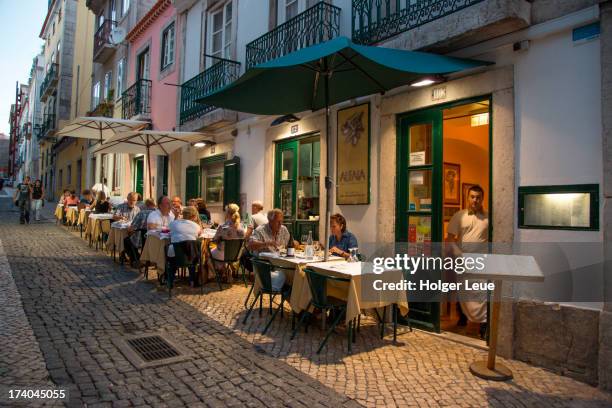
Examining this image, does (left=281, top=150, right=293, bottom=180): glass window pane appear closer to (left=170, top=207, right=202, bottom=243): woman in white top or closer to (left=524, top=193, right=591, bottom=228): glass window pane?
(left=170, top=207, right=202, bottom=243): woman in white top

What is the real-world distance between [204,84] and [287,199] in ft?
13.8

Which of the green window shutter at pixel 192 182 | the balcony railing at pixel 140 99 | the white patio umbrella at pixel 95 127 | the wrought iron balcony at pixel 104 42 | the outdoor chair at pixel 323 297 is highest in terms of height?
the wrought iron balcony at pixel 104 42

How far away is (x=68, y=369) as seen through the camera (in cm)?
387

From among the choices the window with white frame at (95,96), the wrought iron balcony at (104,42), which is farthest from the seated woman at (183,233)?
the window with white frame at (95,96)

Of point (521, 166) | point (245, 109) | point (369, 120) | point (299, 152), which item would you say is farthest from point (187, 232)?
point (521, 166)

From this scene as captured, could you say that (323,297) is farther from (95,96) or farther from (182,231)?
(95,96)

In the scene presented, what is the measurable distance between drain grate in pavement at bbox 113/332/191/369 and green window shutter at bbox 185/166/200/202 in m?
7.23

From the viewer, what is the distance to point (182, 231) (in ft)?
22.3

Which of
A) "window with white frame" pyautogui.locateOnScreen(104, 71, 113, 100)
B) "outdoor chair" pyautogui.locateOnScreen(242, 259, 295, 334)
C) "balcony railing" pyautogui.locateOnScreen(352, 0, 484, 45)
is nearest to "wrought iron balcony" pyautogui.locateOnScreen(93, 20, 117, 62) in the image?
"window with white frame" pyautogui.locateOnScreen(104, 71, 113, 100)

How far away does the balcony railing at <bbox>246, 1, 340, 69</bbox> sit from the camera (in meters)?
7.32

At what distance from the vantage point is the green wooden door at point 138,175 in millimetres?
16391

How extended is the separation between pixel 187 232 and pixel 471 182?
4.72 m

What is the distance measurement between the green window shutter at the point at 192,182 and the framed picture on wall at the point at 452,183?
681 cm

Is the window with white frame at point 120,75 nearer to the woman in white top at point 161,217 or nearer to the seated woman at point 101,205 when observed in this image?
the seated woman at point 101,205
